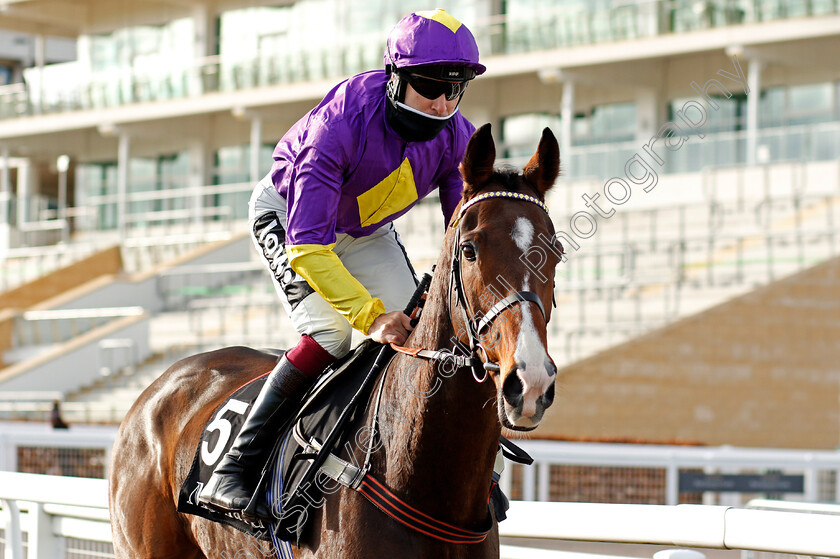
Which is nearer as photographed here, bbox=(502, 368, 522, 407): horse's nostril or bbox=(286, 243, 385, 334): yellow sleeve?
bbox=(502, 368, 522, 407): horse's nostril

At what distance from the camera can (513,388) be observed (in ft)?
7.72

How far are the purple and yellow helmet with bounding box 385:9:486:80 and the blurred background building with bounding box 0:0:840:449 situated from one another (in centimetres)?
102

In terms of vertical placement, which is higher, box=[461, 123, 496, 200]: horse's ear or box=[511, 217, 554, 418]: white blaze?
box=[461, 123, 496, 200]: horse's ear

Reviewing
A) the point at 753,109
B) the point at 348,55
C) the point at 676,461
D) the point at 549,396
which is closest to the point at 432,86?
the point at 549,396

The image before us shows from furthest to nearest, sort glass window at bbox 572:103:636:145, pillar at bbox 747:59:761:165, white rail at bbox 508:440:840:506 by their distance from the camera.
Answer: glass window at bbox 572:103:636:145 < pillar at bbox 747:59:761:165 < white rail at bbox 508:440:840:506

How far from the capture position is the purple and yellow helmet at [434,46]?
3.01 metres

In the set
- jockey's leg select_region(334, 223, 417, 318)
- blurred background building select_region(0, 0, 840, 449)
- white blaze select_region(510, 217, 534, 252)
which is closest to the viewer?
white blaze select_region(510, 217, 534, 252)

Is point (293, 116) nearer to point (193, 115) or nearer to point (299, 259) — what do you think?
point (193, 115)

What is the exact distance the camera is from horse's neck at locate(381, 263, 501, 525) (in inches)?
107

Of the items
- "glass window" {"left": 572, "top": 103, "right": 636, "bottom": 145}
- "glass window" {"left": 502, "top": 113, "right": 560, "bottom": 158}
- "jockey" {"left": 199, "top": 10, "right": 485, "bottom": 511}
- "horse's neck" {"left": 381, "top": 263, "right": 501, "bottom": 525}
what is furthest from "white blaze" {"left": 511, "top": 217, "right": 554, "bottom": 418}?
"glass window" {"left": 502, "top": 113, "right": 560, "bottom": 158}

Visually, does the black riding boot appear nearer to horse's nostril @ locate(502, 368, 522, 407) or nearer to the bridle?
the bridle

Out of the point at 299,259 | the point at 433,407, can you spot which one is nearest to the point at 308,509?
the point at 433,407

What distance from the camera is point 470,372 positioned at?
2.70 m

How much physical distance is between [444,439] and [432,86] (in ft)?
3.23
